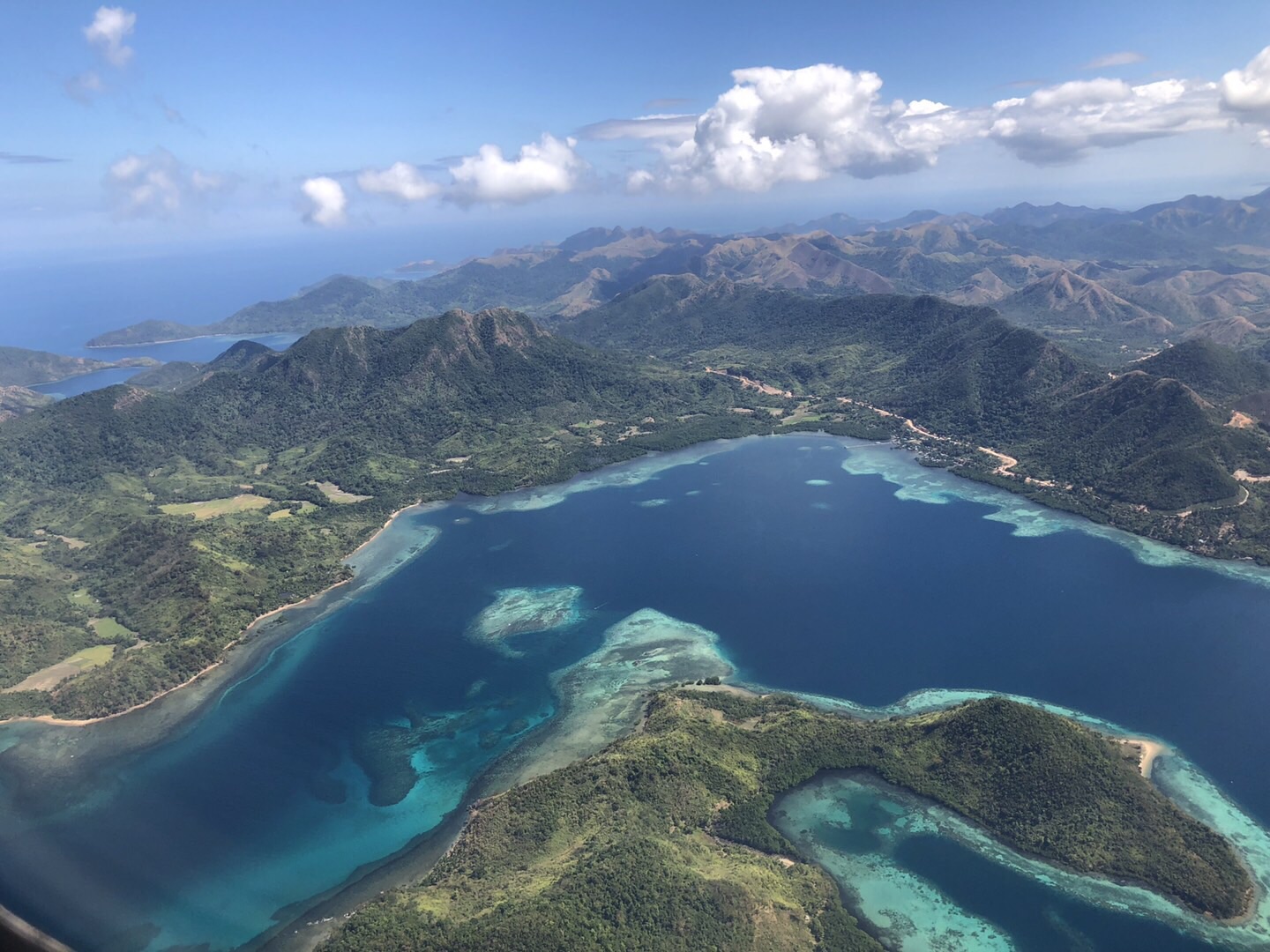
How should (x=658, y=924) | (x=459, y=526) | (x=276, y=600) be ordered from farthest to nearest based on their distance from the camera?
(x=459, y=526)
(x=276, y=600)
(x=658, y=924)

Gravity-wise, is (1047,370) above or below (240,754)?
above

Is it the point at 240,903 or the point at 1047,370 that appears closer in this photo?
the point at 240,903

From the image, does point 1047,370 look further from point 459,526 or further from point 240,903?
point 240,903

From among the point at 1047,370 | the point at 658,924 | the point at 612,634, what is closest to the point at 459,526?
the point at 612,634

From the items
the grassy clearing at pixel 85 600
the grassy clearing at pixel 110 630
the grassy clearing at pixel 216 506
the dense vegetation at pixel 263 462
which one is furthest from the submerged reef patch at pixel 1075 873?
the grassy clearing at pixel 216 506

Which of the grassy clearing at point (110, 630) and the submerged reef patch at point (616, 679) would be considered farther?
the grassy clearing at point (110, 630)

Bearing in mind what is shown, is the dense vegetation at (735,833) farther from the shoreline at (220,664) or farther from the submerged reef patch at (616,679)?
the shoreline at (220,664)
